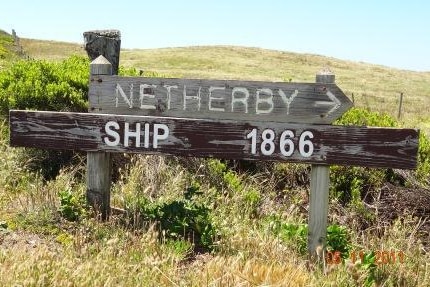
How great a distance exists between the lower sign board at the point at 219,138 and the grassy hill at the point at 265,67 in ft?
98.3

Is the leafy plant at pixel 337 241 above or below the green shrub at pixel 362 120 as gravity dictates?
Answer: below

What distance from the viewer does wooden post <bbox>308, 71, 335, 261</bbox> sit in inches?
182

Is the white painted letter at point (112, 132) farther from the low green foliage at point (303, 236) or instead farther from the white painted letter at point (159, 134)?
the low green foliage at point (303, 236)

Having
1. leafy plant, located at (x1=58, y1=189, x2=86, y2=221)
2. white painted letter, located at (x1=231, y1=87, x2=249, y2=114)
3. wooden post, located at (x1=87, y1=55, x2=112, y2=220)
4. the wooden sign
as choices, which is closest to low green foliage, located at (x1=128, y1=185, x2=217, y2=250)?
wooden post, located at (x1=87, y1=55, x2=112, y2=220)

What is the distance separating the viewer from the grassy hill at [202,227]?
Answer: 3.65 meters

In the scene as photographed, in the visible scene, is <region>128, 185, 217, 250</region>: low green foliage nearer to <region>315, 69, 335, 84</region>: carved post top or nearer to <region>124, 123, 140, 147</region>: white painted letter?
<region>124, 123, 140, 147</region>: white painted letter

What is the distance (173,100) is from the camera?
192 inches

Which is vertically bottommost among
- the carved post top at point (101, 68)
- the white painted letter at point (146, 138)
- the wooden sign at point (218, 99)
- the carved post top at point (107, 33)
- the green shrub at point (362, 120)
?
the green shrub at point (362, 120)

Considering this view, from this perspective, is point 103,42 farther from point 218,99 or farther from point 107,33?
point 218,99

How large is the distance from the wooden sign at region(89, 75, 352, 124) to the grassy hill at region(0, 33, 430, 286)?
0.82 metres

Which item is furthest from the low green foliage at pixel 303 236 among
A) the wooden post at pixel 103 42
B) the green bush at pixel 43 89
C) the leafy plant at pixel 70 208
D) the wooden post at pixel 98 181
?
the green bush at pixel 43 89

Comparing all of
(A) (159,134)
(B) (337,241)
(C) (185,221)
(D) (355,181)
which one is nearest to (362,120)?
(D) (355,181)

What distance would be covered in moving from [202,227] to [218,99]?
1.08 metres

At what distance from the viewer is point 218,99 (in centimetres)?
479
